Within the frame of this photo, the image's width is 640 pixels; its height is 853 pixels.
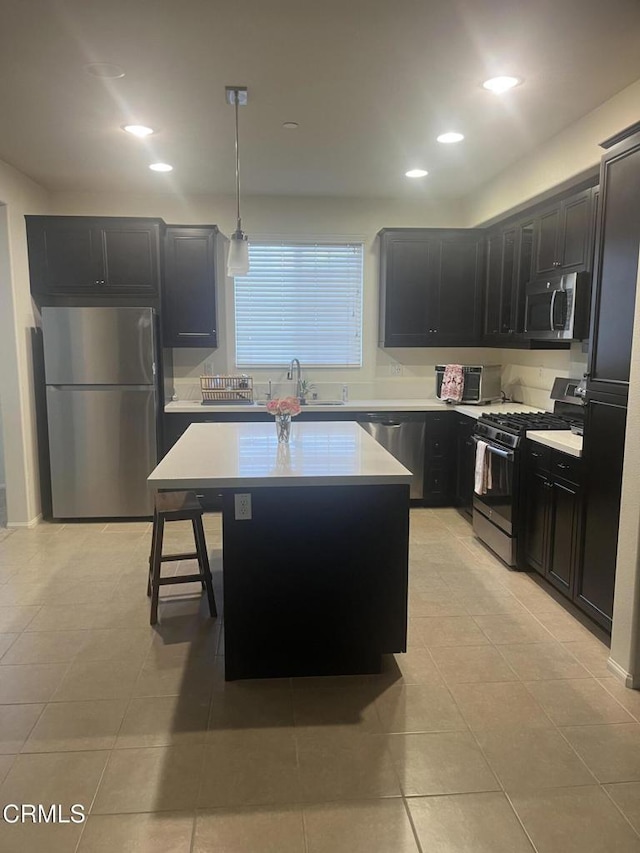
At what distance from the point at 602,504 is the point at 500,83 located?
2156 millimetres

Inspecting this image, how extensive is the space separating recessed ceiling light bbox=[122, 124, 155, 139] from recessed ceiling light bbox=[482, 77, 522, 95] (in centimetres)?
198

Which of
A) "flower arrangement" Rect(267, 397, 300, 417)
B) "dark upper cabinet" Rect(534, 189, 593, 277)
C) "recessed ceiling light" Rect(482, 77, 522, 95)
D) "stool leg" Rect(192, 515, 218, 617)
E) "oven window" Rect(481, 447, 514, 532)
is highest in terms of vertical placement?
"recessed ceiling light" Rect(482, 77, 522, 95)

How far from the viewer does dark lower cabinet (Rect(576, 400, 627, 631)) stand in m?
2.83

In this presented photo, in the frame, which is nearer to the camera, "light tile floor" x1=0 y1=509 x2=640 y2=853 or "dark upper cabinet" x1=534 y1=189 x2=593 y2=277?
"light tile floor" x1=0 y1=509 x2=640 y2=853

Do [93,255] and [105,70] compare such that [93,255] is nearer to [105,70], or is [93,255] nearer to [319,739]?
[105,70]

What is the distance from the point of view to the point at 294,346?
585cm

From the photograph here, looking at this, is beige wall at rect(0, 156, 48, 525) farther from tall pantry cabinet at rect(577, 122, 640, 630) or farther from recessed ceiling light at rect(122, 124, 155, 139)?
tall pantry cabinet at rect(577, 122, 640, 630)

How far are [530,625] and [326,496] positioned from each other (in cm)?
147

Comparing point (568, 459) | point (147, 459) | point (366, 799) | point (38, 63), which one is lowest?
point (366, 799)

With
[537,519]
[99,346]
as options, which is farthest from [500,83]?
[99,346]

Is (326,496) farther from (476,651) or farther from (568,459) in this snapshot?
(568,459)

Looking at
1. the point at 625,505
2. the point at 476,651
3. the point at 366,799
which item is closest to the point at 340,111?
the point at 625,505

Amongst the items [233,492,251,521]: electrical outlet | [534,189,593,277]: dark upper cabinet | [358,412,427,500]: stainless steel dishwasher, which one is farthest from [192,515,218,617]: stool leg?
[534,189,593,277]: dark upper cabinet

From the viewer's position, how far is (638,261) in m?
2.57
